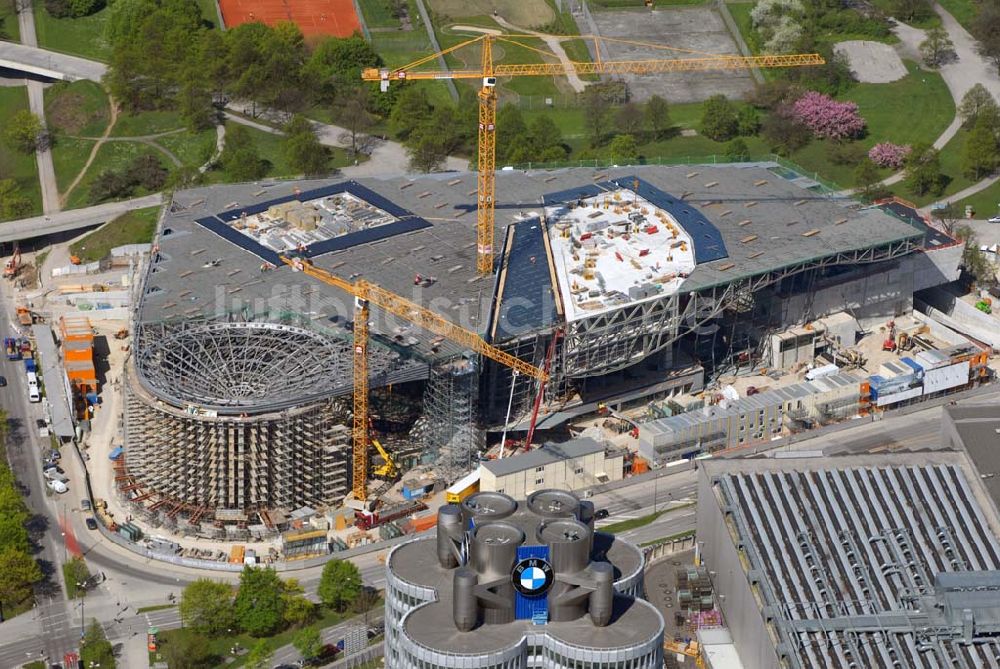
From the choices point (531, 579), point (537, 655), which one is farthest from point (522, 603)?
point (537, 655)

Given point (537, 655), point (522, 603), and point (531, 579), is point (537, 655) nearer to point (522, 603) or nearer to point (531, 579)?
point (522, 603)

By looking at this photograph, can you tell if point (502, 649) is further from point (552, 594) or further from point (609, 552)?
point (609, 552)

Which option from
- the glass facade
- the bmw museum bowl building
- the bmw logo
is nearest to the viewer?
the glass facade

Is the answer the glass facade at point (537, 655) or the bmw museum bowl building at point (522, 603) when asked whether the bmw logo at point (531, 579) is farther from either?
the glass facade at point (537, 655)

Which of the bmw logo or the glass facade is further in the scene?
the bmw logo

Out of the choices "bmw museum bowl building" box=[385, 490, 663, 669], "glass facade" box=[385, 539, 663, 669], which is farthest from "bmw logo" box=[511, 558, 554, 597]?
"glass facade" box=[385, 539, 663, 669]

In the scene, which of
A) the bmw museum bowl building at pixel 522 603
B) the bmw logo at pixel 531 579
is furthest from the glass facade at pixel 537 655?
the bmw logo at pixel 531 579

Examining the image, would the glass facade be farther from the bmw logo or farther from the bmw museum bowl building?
the bmw logo
